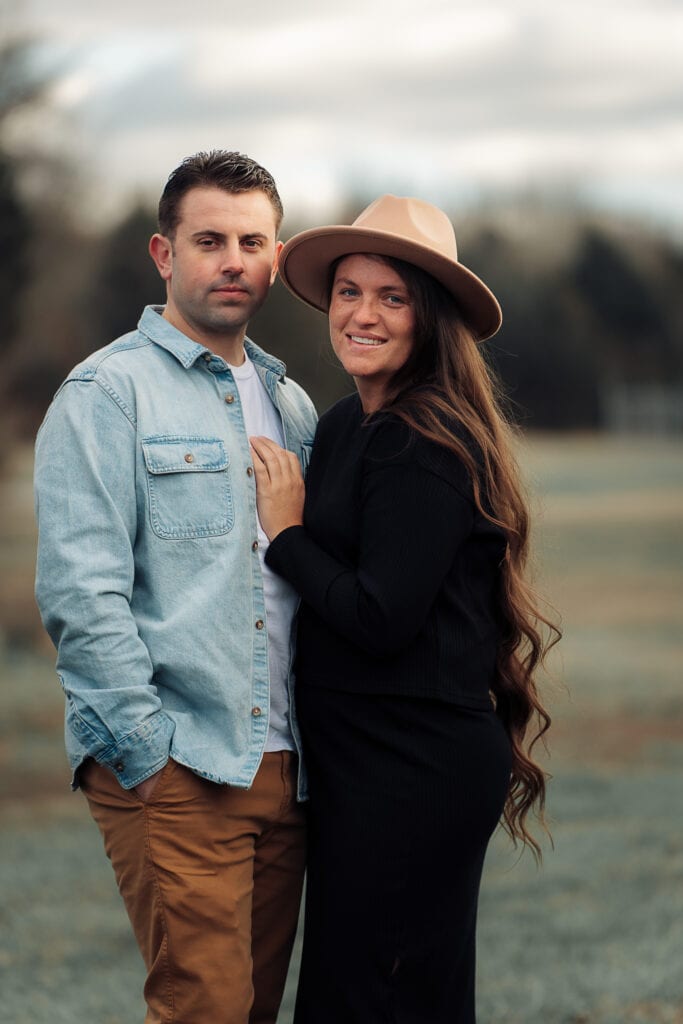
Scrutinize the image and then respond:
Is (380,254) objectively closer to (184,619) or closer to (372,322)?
(372,322)

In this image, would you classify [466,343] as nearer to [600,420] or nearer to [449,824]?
[449,824]

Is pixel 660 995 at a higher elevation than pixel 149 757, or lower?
lower

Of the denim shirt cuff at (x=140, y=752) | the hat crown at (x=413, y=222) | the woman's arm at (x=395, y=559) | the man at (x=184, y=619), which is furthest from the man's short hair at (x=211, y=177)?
the denim shirt cuff at (x=140, y=752)

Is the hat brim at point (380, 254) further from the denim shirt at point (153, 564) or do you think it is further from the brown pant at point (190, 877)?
the brown pant at point (190, 877)

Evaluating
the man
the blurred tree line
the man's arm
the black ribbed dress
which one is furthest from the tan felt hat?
the blurred tree line

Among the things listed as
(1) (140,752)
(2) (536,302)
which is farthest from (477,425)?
(2) (536,302)

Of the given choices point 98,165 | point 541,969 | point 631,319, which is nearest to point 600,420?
point 631,319

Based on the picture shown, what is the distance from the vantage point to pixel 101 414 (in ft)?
8.95

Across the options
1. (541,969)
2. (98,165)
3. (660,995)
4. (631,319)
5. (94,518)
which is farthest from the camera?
(631,319)

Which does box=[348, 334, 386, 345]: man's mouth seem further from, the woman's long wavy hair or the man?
the man

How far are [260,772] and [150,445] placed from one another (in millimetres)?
746

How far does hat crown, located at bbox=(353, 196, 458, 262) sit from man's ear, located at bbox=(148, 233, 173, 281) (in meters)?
0.43

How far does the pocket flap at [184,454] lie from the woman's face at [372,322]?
34cm

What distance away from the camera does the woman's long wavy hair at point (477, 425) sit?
9.12 ft
